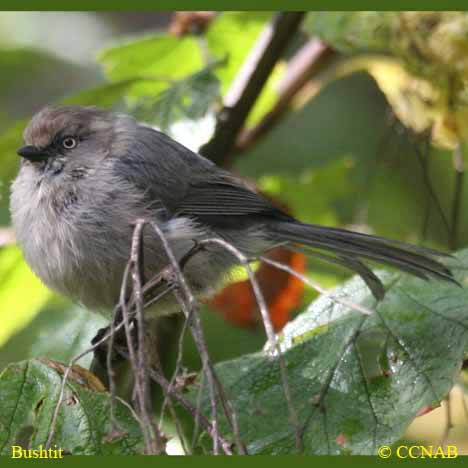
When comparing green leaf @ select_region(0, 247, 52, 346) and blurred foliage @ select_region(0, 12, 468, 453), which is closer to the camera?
blurred foliage @ select_region(0, 12, 468, 453)

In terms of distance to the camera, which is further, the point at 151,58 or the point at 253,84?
the point at 151,58

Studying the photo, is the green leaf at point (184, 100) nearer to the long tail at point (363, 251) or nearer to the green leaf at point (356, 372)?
the long tail at point (363, 251)

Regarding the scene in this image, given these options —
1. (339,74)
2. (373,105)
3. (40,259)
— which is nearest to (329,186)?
(339,74)

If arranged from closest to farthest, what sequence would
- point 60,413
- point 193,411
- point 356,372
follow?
point 193,411
point 60,413
point 356,372

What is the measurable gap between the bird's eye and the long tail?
89cm

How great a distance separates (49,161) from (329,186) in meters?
1.45

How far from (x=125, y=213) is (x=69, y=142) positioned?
0.49 m

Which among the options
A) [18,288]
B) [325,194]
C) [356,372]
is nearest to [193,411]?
[356,372]

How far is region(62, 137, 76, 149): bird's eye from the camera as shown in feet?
11.7

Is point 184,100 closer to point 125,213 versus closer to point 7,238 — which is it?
point 125,213

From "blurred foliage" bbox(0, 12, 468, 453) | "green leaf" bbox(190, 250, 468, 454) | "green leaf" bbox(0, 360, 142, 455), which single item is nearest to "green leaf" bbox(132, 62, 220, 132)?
"blurred foliage" bbox(0, 12, 468, 453)

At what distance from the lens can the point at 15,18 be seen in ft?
20.6

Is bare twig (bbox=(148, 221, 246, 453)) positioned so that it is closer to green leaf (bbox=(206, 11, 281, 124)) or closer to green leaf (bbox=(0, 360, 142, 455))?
green leaf (bbox=(0, 360, 142, 455))

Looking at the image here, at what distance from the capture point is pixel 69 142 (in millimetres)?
3594
